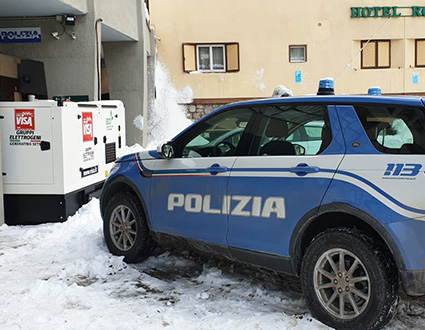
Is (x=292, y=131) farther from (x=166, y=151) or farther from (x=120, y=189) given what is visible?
(x=120, y=189)

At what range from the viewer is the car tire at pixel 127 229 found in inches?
212

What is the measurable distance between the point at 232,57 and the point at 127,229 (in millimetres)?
15793

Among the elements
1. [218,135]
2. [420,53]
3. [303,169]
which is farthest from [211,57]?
[303,169]

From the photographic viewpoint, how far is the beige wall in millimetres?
20141

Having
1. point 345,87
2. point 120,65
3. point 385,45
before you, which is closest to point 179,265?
point 120,65

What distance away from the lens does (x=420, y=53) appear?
20891mm

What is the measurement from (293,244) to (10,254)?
367 cm

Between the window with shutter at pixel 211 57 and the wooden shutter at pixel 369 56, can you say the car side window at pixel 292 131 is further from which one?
the wooden shutter at pixel 369 56

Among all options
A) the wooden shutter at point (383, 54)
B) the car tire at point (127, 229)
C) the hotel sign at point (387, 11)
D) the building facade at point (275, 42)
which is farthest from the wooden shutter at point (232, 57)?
the car tire at point (127, 229)

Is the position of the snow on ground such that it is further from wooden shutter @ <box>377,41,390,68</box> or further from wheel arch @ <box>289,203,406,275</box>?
wooden shutter @ <box>377,41,390,68</box>

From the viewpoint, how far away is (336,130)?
381 centimetres

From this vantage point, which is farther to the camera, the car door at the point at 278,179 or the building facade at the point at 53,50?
the building facade at the point at 53,50

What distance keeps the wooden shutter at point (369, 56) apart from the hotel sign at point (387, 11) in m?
1.25

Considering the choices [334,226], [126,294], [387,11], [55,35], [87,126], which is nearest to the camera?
[334,226]
